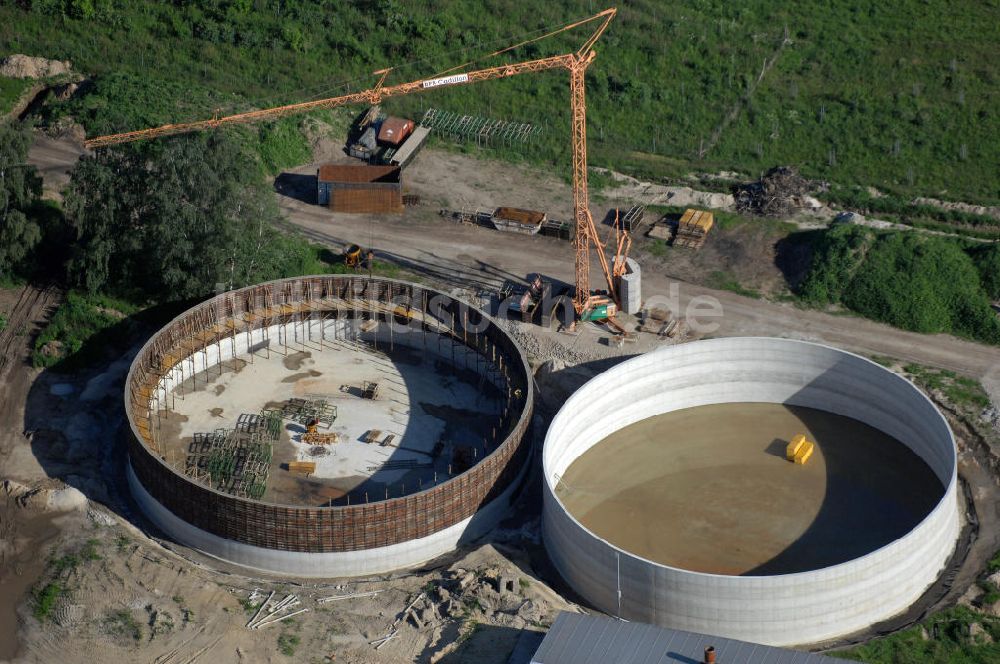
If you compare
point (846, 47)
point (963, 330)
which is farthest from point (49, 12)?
point (963, 330)

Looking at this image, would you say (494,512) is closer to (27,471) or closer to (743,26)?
(27,471)

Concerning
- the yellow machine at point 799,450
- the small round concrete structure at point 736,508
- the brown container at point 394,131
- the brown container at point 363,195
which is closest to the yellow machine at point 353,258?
the brown container at point 363,195

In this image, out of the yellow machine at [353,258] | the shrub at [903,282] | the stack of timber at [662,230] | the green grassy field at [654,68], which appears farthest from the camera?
the green grassy field at [654,68]

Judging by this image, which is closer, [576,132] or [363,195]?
[576,132]

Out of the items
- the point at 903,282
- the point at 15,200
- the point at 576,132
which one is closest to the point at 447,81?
the point at 576,132

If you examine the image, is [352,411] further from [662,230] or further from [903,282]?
[903,282]

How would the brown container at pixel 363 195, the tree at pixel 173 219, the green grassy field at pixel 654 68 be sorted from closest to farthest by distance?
the tree at pixel 173 219 < the brown container at pixel 363 195 < the green grassy field at pixel 654 68

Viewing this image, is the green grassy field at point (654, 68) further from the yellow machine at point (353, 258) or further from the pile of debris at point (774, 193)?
the yellow machine at point (353, 258)
